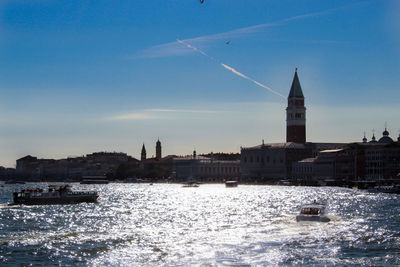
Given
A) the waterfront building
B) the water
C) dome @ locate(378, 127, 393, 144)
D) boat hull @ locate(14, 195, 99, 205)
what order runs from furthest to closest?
dome @ locate(378, 127, 393, 144), the waterfront building, boat hull @ locate(14, 195, 99, 205), the water

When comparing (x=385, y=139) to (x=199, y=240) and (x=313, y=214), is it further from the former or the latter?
(x=199, y=240)

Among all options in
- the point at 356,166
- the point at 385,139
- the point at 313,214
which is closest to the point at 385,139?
the point at 385,139

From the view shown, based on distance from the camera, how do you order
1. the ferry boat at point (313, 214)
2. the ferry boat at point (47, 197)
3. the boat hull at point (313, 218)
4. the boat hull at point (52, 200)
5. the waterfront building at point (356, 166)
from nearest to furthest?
the boat hull at point (313, 218) < the ferry boat at point (313, 214) < the boat hull at point (52, 200) < the ferry boat at point (47, 197) < the waterfront building at point (356, 166)

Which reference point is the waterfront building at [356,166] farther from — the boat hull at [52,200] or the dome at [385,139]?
the boat hull at [52,200]

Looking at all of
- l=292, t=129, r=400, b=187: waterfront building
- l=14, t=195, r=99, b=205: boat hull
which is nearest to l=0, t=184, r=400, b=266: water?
l=14, t=195, r=99, b=205: boat hull

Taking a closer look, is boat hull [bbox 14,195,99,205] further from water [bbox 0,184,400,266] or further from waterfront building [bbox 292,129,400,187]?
waterfront building [bbox 292,129,400,187]

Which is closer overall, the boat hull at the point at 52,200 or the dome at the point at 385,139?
the boat hull at the point at 52,200

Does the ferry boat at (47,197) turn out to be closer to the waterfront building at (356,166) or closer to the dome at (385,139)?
the waterfront building at (356,166)

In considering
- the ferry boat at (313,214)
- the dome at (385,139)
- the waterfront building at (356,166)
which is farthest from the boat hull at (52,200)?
the dome at (385,139)

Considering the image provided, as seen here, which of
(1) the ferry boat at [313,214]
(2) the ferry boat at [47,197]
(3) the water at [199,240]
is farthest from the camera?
(2) the ferry boat at [47,197]

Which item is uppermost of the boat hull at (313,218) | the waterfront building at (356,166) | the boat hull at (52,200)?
the waterfront building at (356,166)

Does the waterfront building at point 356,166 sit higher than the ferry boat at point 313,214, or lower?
higher

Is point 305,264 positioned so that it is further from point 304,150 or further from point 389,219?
point 304,150

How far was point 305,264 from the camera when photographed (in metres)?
33.4
